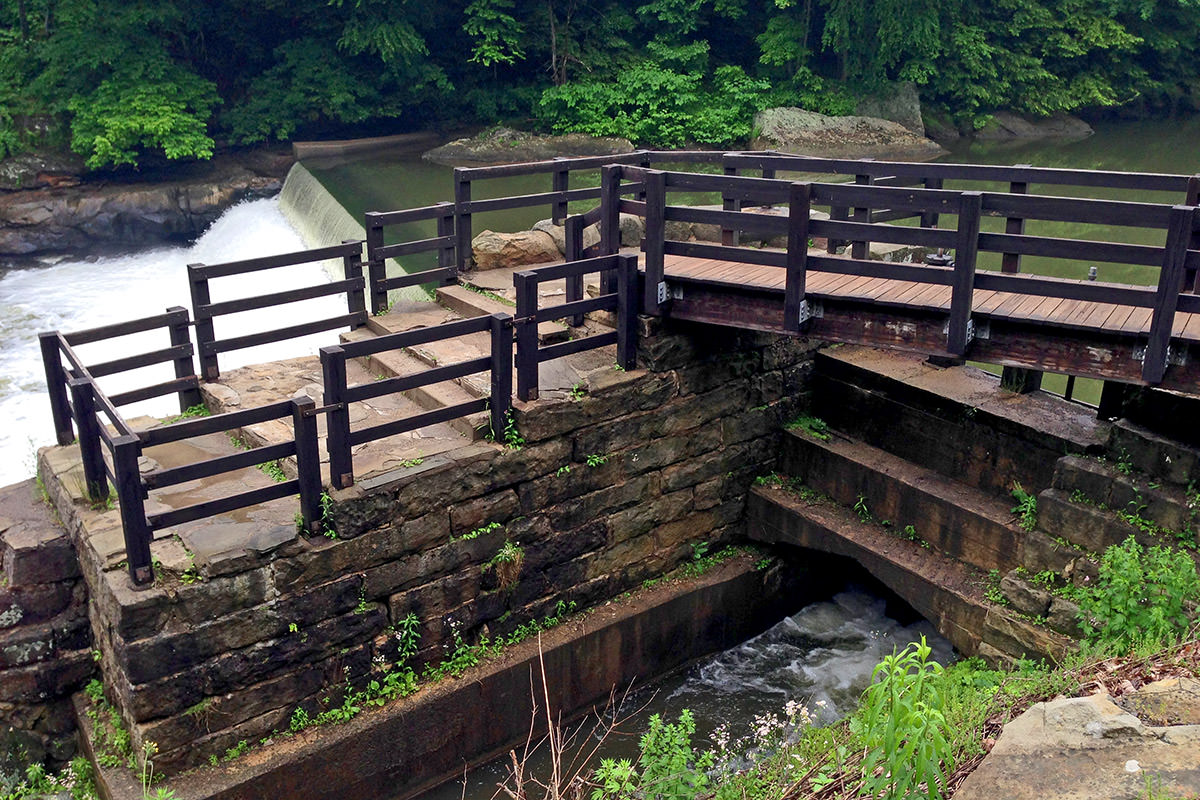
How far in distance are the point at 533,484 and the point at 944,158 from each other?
23704 millimetres

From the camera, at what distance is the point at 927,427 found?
826 centimetres

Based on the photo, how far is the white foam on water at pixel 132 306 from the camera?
13742 mm

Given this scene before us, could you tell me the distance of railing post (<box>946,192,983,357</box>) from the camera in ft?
20.5

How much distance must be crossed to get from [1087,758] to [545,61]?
2884 cm

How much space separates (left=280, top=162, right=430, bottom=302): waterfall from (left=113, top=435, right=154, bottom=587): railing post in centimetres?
847

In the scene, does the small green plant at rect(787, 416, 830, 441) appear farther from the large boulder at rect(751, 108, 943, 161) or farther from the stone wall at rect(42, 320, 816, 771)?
the large boulder at rect(751, 108, 943, 161)

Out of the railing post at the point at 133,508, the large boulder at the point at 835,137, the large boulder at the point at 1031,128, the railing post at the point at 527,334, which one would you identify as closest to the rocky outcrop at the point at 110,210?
the large boulder at the point at 835,137

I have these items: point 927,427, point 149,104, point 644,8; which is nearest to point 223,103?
point 149,104

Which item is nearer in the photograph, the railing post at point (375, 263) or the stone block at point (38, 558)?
the stone block at point (38, 558)

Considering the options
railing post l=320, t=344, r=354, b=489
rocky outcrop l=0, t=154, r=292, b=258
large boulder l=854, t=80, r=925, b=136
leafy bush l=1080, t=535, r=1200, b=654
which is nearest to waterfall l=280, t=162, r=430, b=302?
rocky outcrop l=0, t=154, r=292, b=258

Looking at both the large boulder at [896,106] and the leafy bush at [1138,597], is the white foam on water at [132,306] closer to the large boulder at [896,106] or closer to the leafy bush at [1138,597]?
the leafy bush at [1138,597]

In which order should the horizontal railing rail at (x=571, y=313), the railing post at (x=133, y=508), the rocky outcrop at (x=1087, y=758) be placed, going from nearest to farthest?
the rocky outcrop at (x=1087, y=758) → the railing post at (x=133, y=508) → the horizontal railing rail at (x=571, y=313)

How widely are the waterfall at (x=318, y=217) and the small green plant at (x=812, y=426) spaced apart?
6760 millimetres

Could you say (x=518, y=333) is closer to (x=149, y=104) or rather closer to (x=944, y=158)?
(x=149, y=104)
